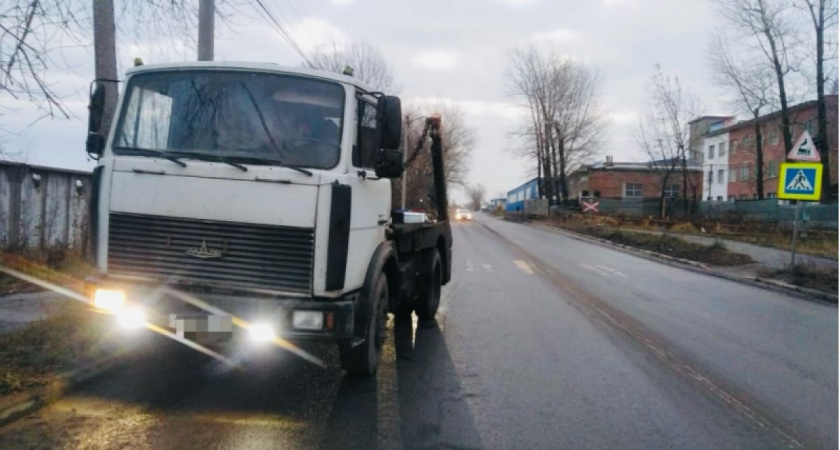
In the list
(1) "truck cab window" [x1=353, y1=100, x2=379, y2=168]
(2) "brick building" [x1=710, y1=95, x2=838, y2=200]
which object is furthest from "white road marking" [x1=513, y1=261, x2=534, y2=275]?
(2) "brick building" [x1=710, y1=95, x2=838, y2=200]

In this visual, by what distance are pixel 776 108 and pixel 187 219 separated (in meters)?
41.1

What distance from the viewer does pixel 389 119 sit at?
568 cm

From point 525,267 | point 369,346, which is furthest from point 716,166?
point 369,346

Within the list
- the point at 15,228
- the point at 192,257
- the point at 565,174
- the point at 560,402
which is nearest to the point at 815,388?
the point at 560,402

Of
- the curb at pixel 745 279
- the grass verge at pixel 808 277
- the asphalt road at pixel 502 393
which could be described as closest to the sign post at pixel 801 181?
the grass verge at pixel 808 277

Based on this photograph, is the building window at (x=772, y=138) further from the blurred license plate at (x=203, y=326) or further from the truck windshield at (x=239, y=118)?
the blurred license plate at (x=203, y=326)

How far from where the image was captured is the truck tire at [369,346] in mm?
5715

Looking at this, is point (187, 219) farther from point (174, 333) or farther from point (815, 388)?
point (815, 388)

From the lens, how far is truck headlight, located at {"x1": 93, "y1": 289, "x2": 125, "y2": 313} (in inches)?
205

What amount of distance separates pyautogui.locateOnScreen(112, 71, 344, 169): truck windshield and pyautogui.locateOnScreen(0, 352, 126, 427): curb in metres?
1.88

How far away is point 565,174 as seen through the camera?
5947 centimetres

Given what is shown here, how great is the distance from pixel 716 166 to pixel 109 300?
2971 inches

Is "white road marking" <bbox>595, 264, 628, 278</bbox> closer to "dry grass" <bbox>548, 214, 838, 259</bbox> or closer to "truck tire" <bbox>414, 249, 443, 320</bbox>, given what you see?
"dry grass" <bbox>548, 214, 838, 259</bbox>

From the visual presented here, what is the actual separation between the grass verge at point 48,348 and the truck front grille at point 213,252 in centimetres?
108
